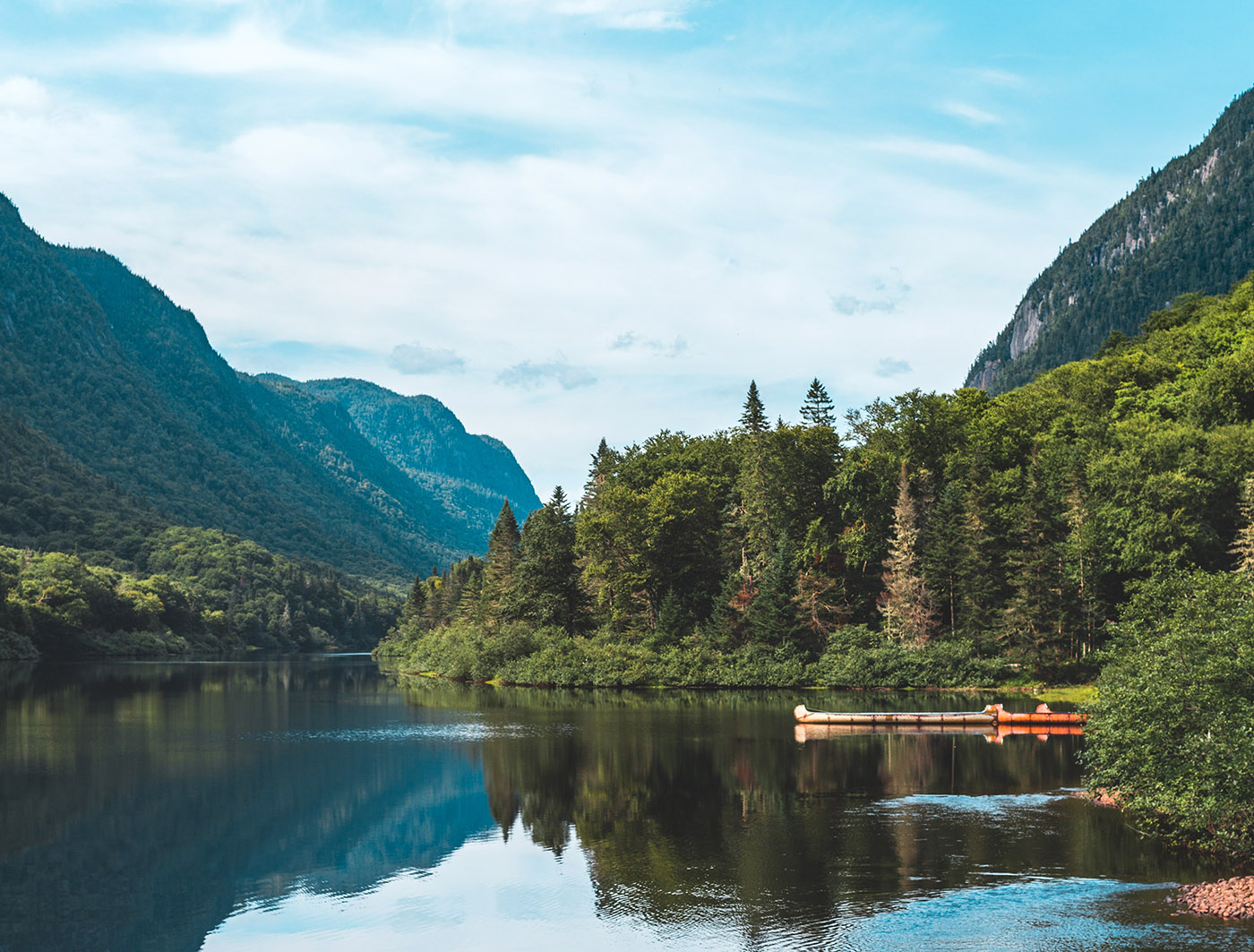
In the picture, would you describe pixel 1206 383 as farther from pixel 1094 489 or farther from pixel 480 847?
pixel 480 847

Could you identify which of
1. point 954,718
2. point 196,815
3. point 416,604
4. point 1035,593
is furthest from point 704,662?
point 416,604

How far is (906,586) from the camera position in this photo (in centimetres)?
8138

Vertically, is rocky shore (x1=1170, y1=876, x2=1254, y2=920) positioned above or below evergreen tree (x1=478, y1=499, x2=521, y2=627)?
below

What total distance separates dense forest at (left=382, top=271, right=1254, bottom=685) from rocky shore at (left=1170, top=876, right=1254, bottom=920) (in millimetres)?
48806

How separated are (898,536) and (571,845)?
5948cm

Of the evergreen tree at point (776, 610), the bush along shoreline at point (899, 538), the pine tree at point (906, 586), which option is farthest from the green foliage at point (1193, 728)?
the evergreen tree at point (776, 610)

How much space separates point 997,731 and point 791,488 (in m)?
44.5

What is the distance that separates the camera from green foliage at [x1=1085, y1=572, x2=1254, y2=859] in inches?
920

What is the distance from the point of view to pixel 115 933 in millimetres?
21719

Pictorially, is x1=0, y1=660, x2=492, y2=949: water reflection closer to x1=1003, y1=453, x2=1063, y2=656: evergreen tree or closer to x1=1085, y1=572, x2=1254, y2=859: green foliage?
x1=1085, y1=572, x2=1254, y2=859: green foliage

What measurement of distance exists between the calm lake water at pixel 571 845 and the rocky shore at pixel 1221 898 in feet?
1.83

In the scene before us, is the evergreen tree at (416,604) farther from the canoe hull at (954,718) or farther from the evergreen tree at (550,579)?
the canoe hull at (954,718)

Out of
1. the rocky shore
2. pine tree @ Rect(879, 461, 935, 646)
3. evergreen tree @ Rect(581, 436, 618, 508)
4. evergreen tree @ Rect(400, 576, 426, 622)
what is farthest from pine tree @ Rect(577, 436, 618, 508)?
the rocky shore

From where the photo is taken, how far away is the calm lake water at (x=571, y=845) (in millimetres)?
21312
